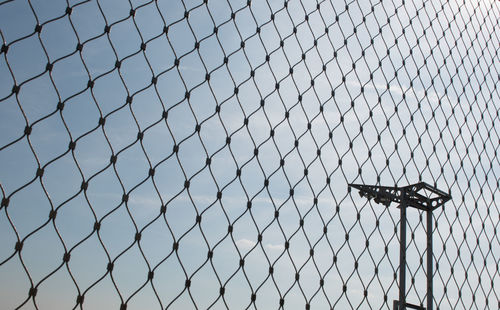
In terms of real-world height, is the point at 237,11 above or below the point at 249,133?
above

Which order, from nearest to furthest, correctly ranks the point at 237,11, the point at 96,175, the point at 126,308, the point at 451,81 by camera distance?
the point at 126,308 → the point at 96,175 → the point at 237,11 → the point at 451,81

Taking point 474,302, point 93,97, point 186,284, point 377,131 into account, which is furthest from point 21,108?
point 474,302

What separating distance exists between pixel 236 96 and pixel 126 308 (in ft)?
3.40

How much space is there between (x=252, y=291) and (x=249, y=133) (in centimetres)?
69

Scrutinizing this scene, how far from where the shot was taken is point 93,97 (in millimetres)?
1783

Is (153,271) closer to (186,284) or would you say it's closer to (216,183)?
(186,284)

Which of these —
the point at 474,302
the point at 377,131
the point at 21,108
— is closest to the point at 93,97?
the point at 21,108

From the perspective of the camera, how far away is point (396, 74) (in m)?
2.84

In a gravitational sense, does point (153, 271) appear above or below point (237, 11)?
below

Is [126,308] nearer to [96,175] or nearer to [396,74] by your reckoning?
[96,175]

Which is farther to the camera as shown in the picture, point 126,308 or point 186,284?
point 186,284

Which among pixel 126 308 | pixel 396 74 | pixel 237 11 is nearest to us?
pixel 126 308

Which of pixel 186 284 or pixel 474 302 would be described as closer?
pixel 186 284

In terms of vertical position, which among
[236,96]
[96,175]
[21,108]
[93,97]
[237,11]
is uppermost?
[237,11]
